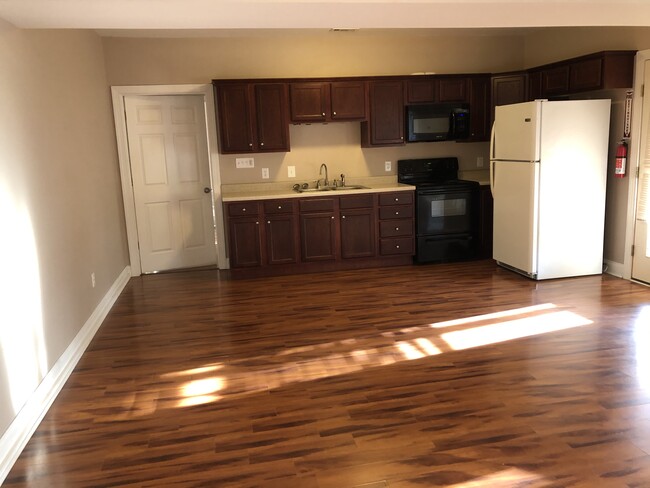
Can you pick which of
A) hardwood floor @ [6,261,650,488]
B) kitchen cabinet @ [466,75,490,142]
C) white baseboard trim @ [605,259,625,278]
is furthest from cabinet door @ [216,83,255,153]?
white baseboard trim @ [605,259,625,278]

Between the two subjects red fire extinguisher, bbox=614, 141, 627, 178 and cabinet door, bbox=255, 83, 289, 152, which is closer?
red fire extinguisher, bbox=614, 141, 627, 178

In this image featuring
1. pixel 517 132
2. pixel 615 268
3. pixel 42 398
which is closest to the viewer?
pixel 42 398

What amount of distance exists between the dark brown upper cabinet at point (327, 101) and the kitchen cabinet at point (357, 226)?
3.10ft

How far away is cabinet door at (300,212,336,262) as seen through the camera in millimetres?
6102

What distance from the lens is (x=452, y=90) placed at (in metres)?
6.45

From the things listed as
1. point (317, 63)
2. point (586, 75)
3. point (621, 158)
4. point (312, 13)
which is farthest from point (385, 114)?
point (312, 13)

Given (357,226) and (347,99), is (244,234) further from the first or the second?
(347,99)

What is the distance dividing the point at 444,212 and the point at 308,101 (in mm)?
2004

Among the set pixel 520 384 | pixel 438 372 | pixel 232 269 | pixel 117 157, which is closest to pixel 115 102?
pixel 117 157

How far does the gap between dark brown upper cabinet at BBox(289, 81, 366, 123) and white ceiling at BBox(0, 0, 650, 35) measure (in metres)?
2.52

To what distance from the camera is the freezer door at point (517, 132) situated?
204 inches

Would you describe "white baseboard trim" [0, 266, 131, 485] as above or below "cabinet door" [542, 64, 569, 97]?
below

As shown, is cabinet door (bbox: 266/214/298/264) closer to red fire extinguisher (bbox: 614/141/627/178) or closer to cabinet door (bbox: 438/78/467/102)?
cabinet door (bbox: 438/78/467/102)

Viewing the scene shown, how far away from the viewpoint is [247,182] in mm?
6414
